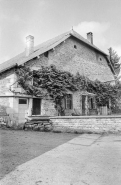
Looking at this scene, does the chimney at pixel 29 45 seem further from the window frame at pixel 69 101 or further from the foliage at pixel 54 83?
A: the window frame at pixel 69 101

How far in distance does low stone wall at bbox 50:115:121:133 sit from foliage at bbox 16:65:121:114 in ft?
10.7

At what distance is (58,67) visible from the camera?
14.5m

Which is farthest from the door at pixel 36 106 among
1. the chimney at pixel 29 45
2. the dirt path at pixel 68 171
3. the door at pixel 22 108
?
the dirt path at pixel 68 171

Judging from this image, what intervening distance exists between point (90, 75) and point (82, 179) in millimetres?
14992

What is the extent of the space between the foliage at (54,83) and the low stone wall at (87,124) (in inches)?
129

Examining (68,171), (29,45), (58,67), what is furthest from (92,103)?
(68,171)

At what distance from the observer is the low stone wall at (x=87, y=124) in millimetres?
8320

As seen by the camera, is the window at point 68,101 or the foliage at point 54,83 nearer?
the foliage at point 54,83

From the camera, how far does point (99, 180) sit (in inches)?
115

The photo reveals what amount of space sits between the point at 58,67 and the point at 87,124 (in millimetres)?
7055

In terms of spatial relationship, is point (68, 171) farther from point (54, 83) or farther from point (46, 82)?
point (54, 83)

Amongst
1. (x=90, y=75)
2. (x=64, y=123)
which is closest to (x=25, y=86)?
(x=64, y=123)

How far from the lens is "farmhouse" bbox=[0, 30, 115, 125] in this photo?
11484 mm

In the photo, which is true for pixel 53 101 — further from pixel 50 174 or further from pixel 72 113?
pixel 50 174
